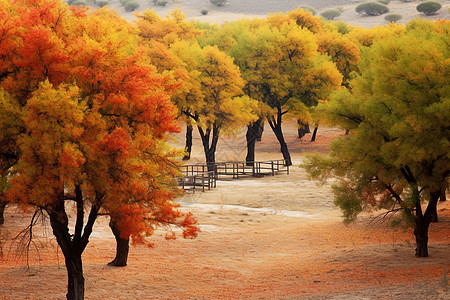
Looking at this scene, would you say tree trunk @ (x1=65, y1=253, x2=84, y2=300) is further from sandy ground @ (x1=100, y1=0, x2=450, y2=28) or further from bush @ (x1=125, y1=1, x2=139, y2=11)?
bush @ (x1=125, y1=1, x2=139, y2=11)

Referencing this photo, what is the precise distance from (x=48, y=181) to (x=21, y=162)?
683mm

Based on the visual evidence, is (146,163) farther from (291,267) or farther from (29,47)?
(291,267)

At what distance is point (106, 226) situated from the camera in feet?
85.3

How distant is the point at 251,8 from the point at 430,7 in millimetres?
67876

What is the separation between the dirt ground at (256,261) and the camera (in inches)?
580

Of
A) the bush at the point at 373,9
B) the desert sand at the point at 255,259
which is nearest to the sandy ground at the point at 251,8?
the bush at the point at 373,9

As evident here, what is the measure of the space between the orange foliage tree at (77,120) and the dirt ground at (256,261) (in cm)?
318

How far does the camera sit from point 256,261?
65.3 feet

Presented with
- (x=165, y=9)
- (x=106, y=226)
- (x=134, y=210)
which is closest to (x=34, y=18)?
(x=134, y=210)

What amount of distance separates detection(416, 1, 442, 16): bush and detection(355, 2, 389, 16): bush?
51.8ft

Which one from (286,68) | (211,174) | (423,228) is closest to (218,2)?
(286,68)

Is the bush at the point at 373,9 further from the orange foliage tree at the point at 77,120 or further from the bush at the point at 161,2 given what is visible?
the orange foliage tree at the point at 77,120

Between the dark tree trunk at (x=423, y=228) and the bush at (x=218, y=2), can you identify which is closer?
the dark tree trunk at (x=423, y=228)

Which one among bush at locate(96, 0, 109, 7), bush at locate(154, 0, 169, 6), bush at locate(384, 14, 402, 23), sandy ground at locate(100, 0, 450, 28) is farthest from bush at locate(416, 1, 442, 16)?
bush at locate(96, 0, 109, 7)
